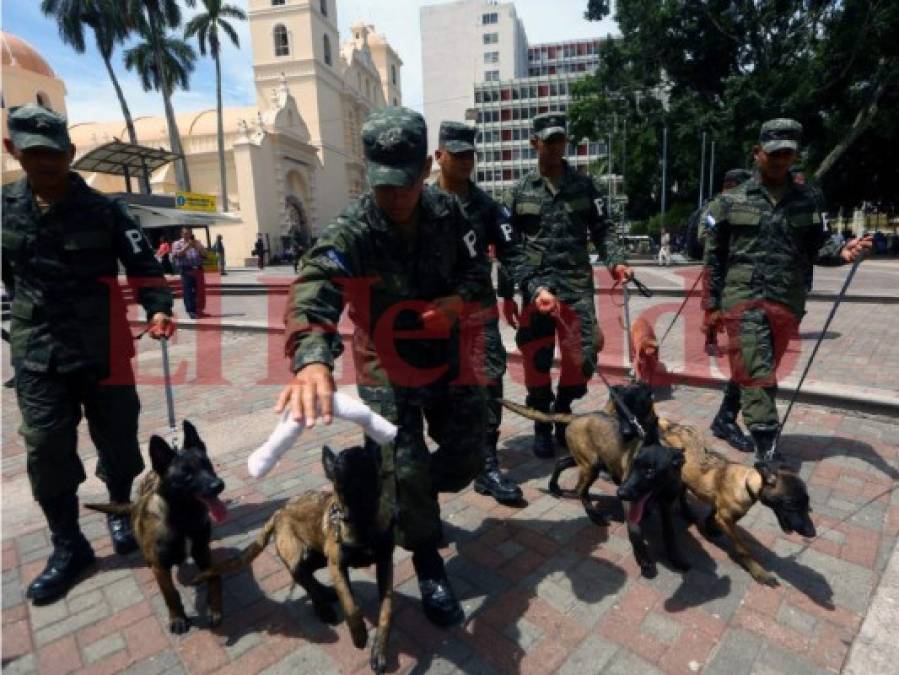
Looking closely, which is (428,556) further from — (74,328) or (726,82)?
(726,82)

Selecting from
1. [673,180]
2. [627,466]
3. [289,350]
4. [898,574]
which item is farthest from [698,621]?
[673,180]

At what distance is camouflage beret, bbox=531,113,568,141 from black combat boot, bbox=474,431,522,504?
219 cm

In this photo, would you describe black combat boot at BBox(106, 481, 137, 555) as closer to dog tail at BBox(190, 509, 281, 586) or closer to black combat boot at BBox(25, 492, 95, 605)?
black combat boot at BBox(25, 492, 95, 605)

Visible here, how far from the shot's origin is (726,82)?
21609 mm

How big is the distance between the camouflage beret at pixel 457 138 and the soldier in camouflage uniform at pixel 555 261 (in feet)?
2.14

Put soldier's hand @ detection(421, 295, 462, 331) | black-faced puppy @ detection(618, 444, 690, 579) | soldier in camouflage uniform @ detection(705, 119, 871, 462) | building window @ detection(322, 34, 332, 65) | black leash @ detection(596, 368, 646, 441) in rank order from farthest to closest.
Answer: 1. building window @ detection(322, 34, 332, 65)
2. soldier in camouflage uniform @ detection(705, 119, 871, 462)
3. black leash @ detection(596, 368, 646, 441)
4. black-faced puppy @ detection(618, 444, 690, 579)
5. soldier's hand @ detection(421, 295, 462, 331)

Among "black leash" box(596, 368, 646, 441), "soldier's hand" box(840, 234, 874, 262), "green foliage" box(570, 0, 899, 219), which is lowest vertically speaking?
"black leash" box(596, 368, 646, 441)

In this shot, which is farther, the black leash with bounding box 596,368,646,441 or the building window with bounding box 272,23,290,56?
the building window with bounding box 272,23,290,56

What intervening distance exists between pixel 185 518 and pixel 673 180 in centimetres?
3552

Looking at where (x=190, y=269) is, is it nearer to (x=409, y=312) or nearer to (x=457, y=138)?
(x=457, y=138)

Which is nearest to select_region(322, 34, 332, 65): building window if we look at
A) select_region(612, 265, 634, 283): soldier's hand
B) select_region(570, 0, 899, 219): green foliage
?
select_region(570, 0, 899, 219): green foliage

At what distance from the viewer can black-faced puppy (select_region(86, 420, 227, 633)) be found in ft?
7.58

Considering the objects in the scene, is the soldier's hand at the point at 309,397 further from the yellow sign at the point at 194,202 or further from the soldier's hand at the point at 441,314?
the yellow sign at the point at 194,202

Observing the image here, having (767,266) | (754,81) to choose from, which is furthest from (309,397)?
(754,81)
